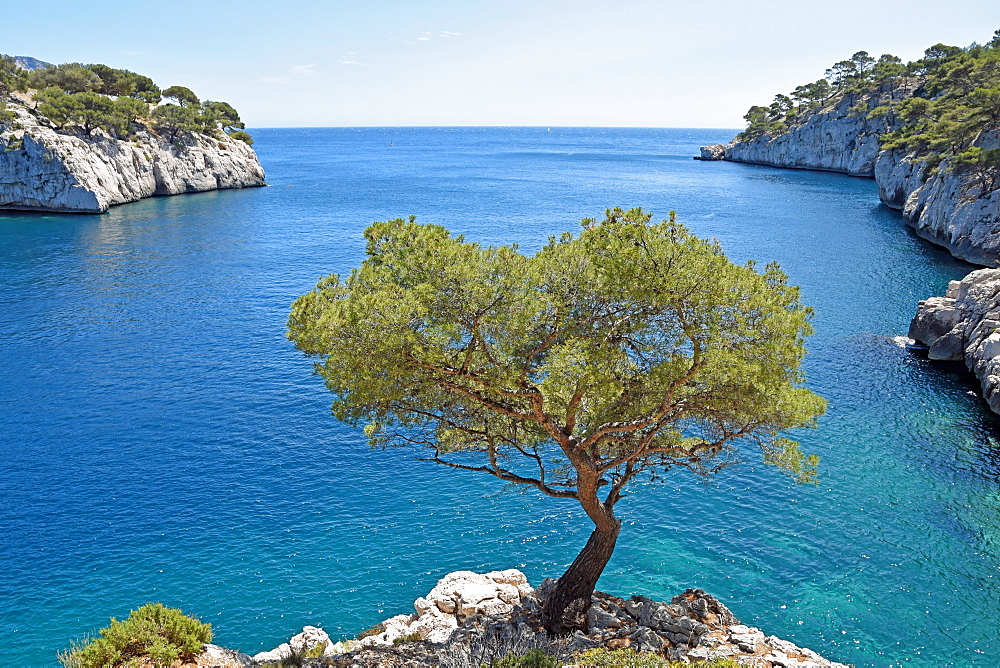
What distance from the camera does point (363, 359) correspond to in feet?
52.2

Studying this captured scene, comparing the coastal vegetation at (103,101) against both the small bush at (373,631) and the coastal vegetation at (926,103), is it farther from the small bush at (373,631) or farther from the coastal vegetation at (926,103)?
the coastal vegetation at (926,103)

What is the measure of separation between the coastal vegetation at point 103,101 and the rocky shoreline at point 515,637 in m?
102

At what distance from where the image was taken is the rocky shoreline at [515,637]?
17.6 metres

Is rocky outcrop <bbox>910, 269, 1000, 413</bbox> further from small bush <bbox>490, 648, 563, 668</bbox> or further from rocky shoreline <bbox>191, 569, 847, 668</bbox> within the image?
small bush <bbox>490, 648, 563, 668</bbox>

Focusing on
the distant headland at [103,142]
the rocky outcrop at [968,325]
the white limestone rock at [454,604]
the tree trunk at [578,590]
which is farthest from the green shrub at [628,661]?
the distant headland at [103,142]

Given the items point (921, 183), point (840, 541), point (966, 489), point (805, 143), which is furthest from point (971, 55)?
point (840, 541)

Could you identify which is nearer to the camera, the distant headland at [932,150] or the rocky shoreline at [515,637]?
the rocky shoreline at [515,637]

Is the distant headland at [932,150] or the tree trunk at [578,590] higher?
the distant headland at [932,150]

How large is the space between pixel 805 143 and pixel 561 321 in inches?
6503

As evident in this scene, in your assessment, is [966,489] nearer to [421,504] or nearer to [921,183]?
[421,504]

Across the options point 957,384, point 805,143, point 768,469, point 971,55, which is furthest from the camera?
point 805,143

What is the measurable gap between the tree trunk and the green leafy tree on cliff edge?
2.80 metres

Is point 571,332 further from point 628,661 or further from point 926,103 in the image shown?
point 926,103

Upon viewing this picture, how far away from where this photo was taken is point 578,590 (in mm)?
19312
